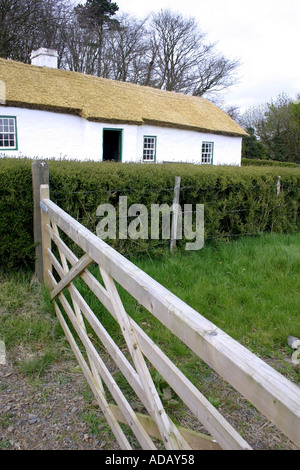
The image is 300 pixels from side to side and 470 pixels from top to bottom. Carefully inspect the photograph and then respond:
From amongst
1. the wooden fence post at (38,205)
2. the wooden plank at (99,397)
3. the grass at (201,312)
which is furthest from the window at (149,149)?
the wooden plank at (99,397)

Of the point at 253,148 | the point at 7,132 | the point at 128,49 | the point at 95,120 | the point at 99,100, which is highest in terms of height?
the point at 128,49

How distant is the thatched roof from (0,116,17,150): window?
0.75 meters

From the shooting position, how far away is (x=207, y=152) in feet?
79.6

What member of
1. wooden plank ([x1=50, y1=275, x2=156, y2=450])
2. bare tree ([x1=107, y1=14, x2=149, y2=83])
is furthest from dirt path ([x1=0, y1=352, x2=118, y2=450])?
bare tree ([x1=107, y1=14, x2=149, y2=83])

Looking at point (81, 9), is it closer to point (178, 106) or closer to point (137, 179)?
point (178, 106)

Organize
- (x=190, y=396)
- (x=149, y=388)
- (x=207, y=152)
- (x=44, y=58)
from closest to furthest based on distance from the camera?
(x=190, y=396) → (x=149, y=388) → (x=44, y=58) → (x=207, y=152)

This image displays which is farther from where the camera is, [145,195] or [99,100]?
[99,100]

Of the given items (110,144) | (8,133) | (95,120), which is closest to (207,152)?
(110,144)

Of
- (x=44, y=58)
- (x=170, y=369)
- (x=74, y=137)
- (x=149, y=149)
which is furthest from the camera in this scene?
(x=149, y=149)

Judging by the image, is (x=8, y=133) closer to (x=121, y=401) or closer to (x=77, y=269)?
(x=77, y=269)

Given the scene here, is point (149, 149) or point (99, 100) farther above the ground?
point (99, 100)

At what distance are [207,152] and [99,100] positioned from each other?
338 inches

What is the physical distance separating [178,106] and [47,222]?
21.2 metres

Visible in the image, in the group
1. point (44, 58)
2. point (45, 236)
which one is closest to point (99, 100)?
point (44, 58)
